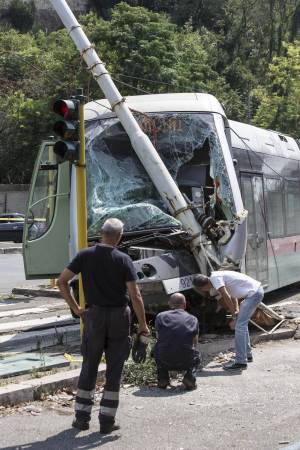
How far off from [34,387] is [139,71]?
3113 cm

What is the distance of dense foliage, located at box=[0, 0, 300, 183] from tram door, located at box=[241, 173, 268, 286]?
1445 cm

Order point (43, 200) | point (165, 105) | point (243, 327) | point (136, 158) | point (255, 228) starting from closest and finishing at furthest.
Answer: point (243, 327), point (136, 158), point (165, 105), point (43, 200), point (255, 228)

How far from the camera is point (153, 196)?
32.9ft

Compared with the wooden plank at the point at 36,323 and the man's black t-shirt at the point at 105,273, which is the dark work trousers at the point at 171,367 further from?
the wooden plank at the point at 36,323

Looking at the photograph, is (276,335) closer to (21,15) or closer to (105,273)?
(105,273)

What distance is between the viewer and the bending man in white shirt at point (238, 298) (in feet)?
27.3

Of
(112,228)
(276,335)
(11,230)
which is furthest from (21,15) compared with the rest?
(112,228)

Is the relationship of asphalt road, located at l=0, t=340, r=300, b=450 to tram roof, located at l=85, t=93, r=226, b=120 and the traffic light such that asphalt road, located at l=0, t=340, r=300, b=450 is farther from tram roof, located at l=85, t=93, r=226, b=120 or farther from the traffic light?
tram roof, located at l=85, t=93, r=226, b=120

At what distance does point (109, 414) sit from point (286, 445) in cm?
145

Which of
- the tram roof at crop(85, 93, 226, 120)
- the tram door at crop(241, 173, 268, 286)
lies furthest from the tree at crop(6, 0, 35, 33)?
the tram roof at crop(85, 93, 226, 120)

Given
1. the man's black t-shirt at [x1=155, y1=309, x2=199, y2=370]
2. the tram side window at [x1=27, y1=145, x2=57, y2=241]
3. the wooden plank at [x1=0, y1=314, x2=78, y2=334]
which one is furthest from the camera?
the wooden plank at [x1=0, y1=314, x2=78, y2=334]

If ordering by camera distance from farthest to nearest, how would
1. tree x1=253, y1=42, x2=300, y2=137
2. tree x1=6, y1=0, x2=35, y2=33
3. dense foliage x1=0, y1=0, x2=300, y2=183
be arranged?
tree x1=6, y1=0, x2=35, y2=33, tree x1=253, y1=42, x2=300, y2=137, dense foliage x1=0, y1=0, x2=300, y2=183

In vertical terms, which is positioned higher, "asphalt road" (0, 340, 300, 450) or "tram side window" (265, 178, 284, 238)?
"tram side window" (265, 178, 284, 238)

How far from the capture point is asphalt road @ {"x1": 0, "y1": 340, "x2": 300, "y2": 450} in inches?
221
